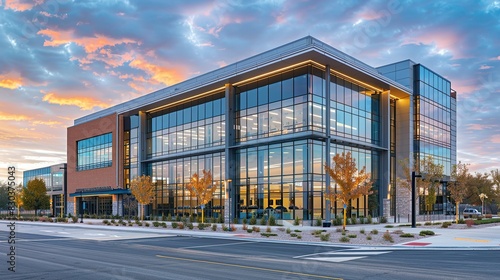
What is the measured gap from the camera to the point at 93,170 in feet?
212

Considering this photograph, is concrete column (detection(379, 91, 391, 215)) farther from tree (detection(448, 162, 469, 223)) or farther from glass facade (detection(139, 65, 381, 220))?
tree (detection(448, 162, 469, 223))

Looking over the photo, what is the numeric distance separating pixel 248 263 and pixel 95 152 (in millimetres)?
54641

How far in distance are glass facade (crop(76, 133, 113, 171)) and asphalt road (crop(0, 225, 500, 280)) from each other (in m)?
42.6

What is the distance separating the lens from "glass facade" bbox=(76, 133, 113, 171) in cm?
6219

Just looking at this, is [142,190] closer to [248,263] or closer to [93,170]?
[93,170]

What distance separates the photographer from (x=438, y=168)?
41781 mm

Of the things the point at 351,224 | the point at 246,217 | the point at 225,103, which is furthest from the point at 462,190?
the point at 225,103

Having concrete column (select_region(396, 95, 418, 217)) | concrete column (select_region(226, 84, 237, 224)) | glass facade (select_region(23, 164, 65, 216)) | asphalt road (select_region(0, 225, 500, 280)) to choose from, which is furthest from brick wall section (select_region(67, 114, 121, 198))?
asphalt road (select_region(0, 225, 500, 280))

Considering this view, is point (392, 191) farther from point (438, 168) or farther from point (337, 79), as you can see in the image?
point (337, 79)

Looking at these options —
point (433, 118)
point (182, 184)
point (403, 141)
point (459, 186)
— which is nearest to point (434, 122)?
point (433, 118)

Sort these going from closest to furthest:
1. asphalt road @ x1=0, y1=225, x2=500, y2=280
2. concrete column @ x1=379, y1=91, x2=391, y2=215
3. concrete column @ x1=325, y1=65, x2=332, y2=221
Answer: asphalt road @ x1=0, y1=225, x2=500, y2=280, concrete column @ x1=325, y1=65, x2=332, y2=221, concrete column @ x1=379, y1=91, x2=391, y2=215

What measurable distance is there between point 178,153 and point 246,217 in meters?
13.6

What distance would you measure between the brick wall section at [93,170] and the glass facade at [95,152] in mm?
664

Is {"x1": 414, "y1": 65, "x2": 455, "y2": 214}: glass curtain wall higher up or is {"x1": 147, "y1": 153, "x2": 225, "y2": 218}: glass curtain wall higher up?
{"x1": 414, "y1": 65, "x2": 455, "y2": 214}: glass curtain wall
